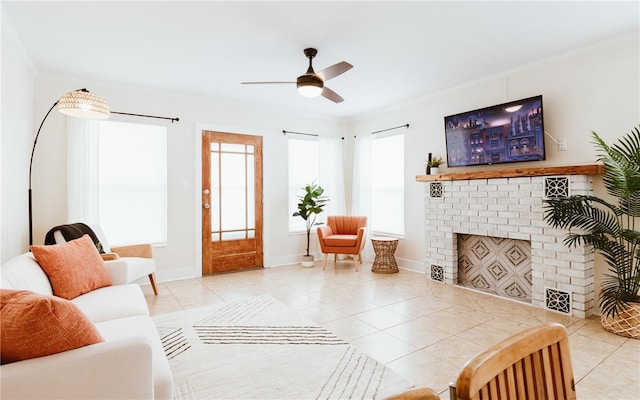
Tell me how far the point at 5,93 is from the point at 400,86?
4.05m

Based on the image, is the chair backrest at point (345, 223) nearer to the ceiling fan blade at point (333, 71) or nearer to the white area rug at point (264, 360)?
the white area rug at point (264, 360)

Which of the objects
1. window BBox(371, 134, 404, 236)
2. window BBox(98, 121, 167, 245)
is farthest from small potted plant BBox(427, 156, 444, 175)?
window BBox(98, 121, 167, 245)

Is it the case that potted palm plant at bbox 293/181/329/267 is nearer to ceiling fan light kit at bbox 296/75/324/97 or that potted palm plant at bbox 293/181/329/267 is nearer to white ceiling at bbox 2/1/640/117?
white ceiling at bbox 2/1/640/117

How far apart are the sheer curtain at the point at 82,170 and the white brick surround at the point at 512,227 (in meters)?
4.32

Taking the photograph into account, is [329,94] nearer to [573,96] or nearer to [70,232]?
[573,96]

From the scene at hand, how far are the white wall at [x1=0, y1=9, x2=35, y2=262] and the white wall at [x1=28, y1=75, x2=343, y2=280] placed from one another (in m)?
0.26

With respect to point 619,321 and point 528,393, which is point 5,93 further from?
point 619,321

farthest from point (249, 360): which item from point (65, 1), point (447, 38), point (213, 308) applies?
point (447, 38)

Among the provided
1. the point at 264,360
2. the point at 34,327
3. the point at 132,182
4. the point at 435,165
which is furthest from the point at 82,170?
the point at 435,165

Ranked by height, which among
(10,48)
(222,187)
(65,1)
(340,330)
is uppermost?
(65,1)

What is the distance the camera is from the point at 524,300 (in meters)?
3.67

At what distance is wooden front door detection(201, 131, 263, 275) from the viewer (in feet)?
16.1

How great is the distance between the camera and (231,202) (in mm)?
5125

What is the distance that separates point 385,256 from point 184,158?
3263 mm
